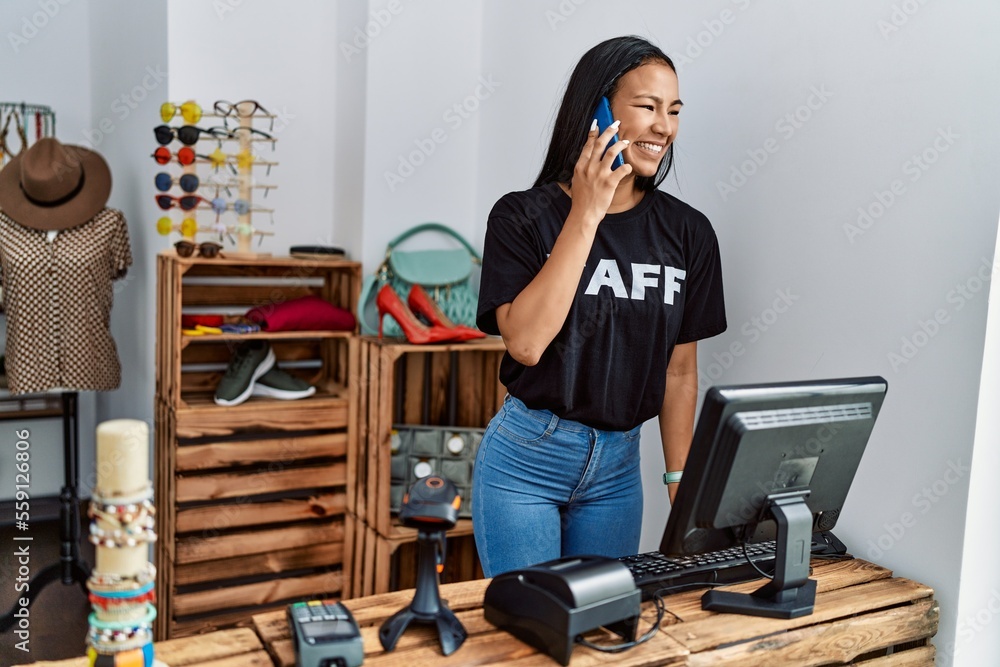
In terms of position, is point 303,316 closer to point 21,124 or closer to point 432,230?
point 432,230

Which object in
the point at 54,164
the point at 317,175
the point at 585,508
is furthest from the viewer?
the point at 317,175

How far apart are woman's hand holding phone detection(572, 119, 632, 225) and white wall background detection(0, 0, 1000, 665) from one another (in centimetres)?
55

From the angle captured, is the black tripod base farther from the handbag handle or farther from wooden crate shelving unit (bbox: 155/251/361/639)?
the handbag handle

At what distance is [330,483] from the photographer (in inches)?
121

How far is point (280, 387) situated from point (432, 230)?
30.9 inches

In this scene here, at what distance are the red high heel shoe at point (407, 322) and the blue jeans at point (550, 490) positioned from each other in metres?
1.19

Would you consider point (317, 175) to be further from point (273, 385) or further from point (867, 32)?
point (867, 32)

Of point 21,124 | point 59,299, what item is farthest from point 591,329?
point 21,124

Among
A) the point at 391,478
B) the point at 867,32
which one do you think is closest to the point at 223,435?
the point at 391,478

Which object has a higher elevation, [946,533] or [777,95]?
[777,95]

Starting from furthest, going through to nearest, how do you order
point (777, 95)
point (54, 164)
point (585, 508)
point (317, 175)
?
point (317, 175) < point (54, 164) < point (777, 95) < point (585, 508)

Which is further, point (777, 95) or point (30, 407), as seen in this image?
point (30, 407)

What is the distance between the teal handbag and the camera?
3129mm

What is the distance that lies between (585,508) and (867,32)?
3.43 ft
